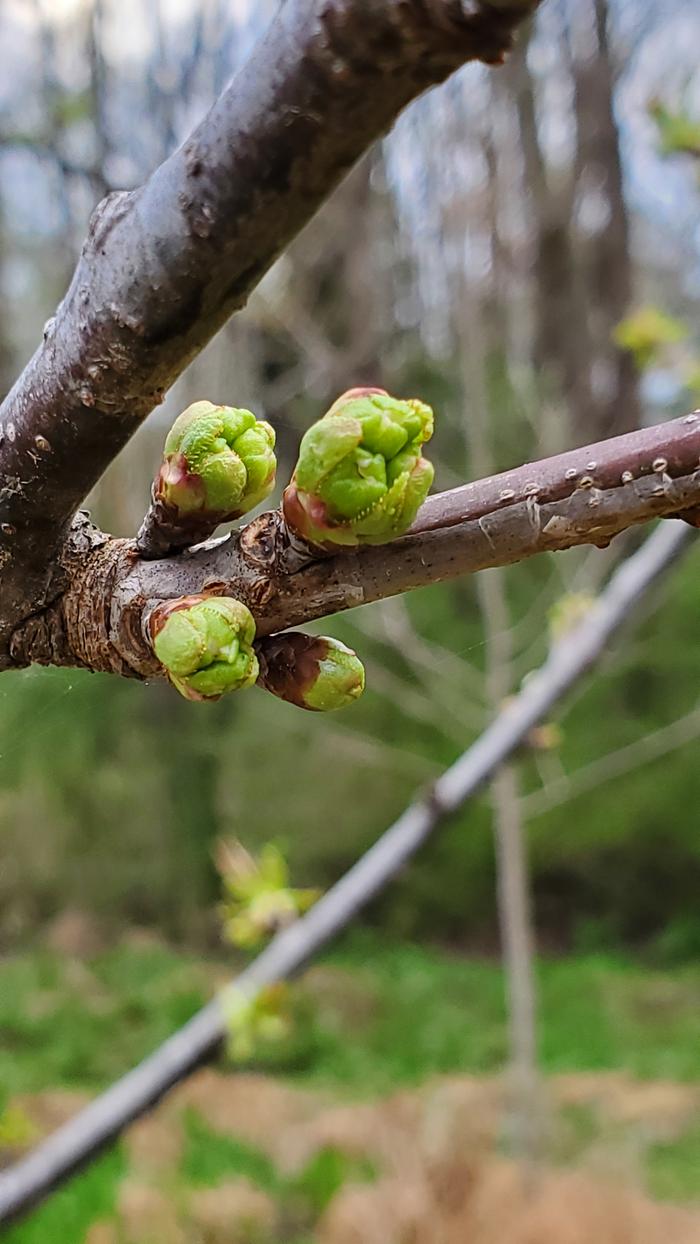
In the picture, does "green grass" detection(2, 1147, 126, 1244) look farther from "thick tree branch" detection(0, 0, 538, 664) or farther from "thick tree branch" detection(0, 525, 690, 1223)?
"thick tree branch" detection(0, 0, 538, 664)

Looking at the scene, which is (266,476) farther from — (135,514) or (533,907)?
(533,907)

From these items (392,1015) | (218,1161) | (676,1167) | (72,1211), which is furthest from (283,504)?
(392,1015)

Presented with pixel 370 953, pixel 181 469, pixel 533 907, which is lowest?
pixel 181 469

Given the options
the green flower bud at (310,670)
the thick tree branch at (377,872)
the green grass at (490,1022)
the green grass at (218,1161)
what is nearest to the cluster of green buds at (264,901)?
the thick tree branch at (377,872)

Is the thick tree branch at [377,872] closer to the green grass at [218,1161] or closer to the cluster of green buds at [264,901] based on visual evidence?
the cluster of green buds at [264,901]

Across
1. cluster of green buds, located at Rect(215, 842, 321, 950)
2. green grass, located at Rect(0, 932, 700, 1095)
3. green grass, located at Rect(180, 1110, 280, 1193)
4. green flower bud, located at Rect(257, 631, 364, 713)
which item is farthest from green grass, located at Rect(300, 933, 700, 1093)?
green flower bud, located at Rect(257, 631, 364, 713)

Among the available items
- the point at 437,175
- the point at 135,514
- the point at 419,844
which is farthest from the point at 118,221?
the point at 437,175
